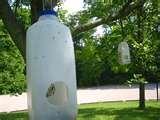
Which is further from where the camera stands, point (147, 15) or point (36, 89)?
point (147, 15)

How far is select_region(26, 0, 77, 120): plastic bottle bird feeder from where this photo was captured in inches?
107

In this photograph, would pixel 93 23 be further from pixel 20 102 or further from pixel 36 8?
pixel 20 102

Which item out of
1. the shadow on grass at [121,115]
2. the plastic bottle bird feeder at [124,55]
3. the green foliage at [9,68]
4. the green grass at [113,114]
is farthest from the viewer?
the green foliage at [9,68]

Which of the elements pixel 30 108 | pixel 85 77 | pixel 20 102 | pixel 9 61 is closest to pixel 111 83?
pixel 85 77

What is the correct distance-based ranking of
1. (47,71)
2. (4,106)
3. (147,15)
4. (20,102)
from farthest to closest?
(20,102) → (4,106) → (147,15) → (47,71)

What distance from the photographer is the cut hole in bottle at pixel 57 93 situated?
2746mm

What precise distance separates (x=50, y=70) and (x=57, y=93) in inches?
5.6

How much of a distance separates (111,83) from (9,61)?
29.7 m

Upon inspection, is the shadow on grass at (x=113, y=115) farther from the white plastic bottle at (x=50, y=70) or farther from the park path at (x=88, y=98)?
the white plastic bottle at (x=50, y=70)

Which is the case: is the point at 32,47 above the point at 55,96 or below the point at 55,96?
above

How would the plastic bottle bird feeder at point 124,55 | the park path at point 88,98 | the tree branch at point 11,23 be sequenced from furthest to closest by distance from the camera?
1. the park path at point 88,98
2. the tree branch at point 11,23
3. the plastic bottle bird feeder at point 124,55

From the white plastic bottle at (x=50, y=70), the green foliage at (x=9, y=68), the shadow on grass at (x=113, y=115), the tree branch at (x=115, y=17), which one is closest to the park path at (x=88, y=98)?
the green foliage at (x=9, y=68)

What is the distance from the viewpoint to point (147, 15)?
741 cm

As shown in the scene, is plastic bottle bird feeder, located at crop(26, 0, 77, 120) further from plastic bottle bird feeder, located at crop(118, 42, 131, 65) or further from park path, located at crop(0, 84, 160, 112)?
park path, located at crop(0, 84, 160, 112)
